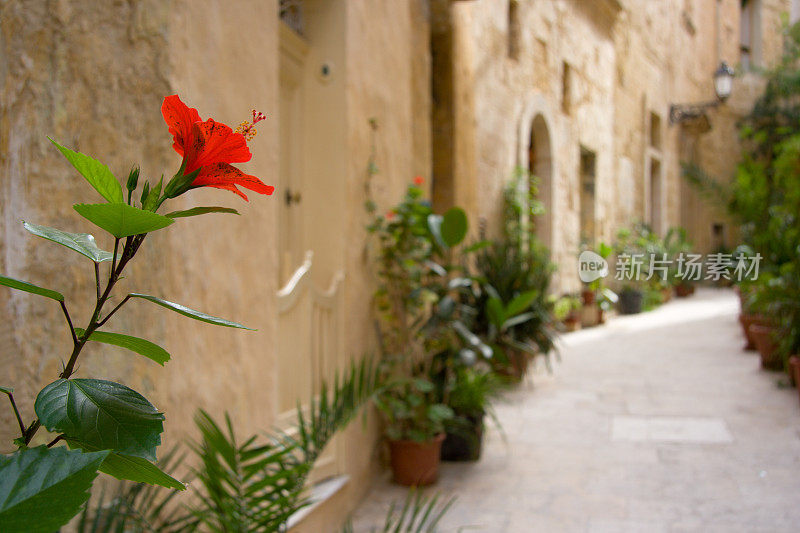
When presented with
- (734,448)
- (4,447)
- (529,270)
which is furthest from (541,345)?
(4,447)

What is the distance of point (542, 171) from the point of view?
8.06 meters

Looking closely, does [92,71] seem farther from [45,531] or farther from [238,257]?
[45,531]

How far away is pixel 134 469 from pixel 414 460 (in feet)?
11.6

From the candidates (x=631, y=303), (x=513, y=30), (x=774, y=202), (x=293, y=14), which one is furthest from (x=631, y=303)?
(x=513, y=30)

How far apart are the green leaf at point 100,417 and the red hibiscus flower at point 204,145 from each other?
15cm

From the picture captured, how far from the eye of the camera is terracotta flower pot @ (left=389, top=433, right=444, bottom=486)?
3.81 metres

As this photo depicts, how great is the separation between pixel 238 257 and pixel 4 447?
1.48 meters

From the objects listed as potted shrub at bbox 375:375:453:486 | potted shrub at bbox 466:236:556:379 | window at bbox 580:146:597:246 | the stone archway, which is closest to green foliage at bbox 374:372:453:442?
potted shrub at bbox 375:375:453:486

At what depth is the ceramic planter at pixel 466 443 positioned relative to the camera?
4270 millimetres

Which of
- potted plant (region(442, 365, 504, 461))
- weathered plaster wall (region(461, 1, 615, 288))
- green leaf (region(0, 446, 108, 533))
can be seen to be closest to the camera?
green leaf (region(0, 446, 108, 533))

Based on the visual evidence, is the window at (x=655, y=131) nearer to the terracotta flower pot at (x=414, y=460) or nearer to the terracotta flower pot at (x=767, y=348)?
the terracotta flower pot at (x=767, y=348)

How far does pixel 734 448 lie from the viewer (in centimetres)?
426

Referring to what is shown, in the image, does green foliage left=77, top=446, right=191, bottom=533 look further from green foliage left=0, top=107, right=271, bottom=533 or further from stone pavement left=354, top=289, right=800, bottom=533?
green foliage left=0, top=107, right=271, bottom=533

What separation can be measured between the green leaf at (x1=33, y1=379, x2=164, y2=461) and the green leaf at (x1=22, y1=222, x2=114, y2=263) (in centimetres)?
8
